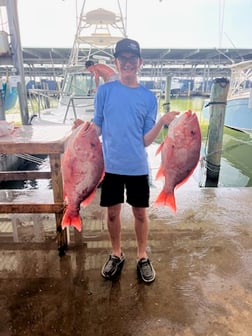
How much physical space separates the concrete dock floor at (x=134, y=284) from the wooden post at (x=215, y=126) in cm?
267

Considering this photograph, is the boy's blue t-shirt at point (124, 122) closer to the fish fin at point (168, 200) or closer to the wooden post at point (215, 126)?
the fish fin at point (168, 200)

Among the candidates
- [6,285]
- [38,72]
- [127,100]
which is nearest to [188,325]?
[6,285]

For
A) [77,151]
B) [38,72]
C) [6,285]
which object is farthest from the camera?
[38,72]

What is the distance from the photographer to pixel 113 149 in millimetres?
1799

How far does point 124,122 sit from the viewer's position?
5.73ft

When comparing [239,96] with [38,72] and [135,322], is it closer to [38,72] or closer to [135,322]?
[135,322]

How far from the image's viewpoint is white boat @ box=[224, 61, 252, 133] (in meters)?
8.62

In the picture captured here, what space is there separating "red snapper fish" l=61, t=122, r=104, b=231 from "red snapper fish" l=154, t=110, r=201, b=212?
1.28 ft

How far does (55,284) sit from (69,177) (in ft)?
2.79

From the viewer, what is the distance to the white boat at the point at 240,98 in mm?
8625

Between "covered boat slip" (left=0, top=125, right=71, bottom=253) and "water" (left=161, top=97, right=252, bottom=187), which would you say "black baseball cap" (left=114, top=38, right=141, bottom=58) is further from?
"water" (left=161, top=97, right=252, bottom=187)

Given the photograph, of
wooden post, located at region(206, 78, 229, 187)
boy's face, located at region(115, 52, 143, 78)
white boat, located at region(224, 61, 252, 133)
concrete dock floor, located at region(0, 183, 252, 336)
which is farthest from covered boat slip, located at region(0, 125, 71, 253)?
white boat, located at region(224, 61, 252, 133)

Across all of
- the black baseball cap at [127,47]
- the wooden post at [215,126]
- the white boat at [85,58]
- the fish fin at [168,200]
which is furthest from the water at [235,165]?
the black baseball cap at [127,47]

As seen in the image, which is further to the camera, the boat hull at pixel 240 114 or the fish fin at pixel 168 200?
the boat hull at pixel 240 114
